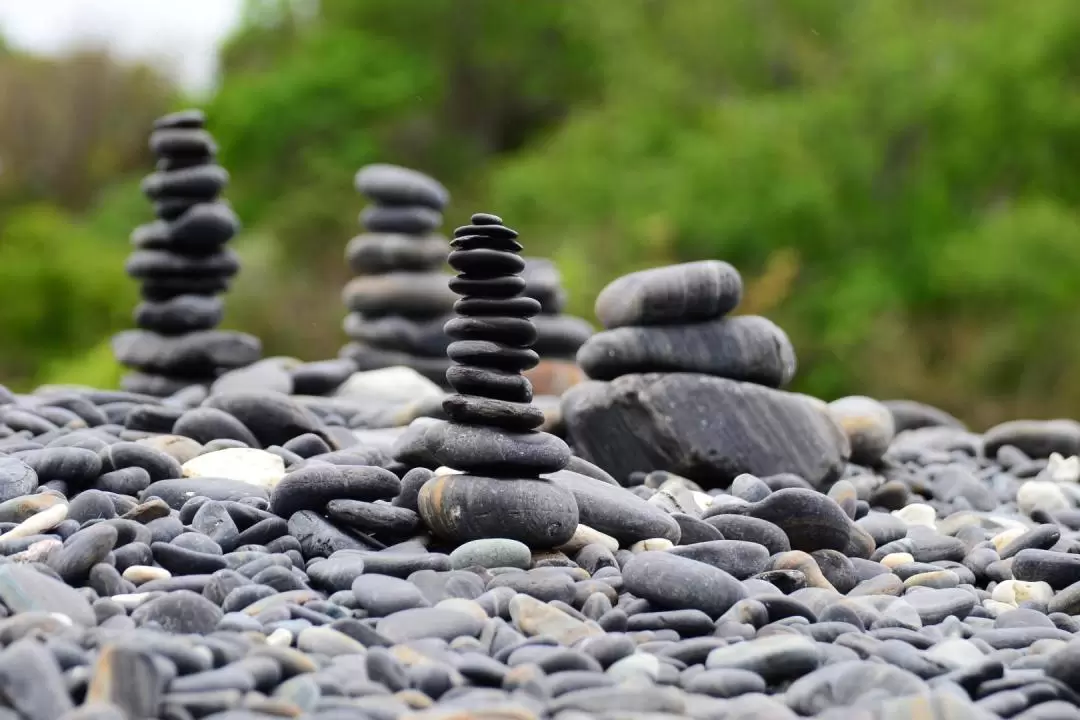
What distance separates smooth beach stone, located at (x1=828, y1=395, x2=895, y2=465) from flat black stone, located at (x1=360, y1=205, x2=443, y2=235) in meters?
3.54

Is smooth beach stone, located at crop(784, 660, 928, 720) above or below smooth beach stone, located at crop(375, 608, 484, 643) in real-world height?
below

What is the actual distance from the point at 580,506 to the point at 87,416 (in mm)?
2300

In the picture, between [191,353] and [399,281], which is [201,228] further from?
[399,281]

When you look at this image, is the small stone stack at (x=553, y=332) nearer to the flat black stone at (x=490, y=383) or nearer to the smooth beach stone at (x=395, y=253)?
the smooth beach stone at (x=395, y=253)

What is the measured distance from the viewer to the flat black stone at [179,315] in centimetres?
744

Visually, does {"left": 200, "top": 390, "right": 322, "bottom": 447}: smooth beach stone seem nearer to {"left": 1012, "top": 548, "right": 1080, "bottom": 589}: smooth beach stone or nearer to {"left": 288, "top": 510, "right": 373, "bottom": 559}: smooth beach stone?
{"left": 288, "top": 510, "right": 373, "bottom": 559}: smooth beach stone

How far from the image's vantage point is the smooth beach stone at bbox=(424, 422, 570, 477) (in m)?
3.85

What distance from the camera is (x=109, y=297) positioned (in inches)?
709

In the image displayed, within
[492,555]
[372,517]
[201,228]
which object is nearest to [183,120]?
[201,228]

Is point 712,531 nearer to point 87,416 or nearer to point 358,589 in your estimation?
point 358,589

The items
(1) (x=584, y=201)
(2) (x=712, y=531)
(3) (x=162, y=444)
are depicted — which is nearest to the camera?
(2) (x=712, y=531)

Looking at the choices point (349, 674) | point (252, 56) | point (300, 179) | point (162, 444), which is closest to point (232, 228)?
point (162, 444)

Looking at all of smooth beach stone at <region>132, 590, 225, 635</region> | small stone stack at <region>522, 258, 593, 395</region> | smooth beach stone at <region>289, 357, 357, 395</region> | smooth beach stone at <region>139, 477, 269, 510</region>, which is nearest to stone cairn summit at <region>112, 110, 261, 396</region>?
smooth beach stone at <region>289, 357, 357, 395</region>

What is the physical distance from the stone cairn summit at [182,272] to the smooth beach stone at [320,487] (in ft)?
11.8
